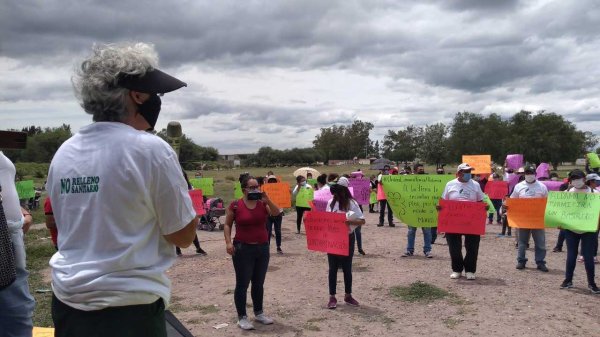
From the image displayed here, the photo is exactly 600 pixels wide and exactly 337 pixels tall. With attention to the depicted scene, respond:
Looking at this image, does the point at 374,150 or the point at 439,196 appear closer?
the point at 439,196

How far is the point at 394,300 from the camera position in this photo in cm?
773

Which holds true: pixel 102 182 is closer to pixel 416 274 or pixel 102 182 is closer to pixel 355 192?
pixel 416 274

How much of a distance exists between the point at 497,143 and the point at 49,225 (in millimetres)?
56408

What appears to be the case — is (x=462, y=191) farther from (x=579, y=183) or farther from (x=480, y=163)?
(x=480, y=163)

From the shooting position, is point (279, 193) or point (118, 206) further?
point (279, 193)

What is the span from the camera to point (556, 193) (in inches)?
333

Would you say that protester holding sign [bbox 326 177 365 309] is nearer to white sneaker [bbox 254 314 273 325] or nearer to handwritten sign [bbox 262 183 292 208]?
white sneaker [bbox 254 314 273 325]

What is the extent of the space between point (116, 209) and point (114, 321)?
42 centimetres

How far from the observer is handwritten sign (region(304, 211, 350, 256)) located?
7.16 metres

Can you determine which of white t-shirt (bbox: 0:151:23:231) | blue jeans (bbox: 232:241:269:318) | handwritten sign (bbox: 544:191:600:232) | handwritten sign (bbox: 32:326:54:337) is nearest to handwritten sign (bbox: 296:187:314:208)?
handwritten sign (bbox: 544:191:600:232)

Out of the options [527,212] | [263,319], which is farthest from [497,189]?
[263,319]

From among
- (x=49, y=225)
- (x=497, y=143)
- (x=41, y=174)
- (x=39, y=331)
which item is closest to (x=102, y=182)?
(x=39, y=331)

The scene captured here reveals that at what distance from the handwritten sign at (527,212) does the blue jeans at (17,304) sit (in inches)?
336

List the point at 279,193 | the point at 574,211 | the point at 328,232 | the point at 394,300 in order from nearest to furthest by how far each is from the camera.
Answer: the point at 328,232, the point at 394,300, the point at 574,211, the point at 279,193
